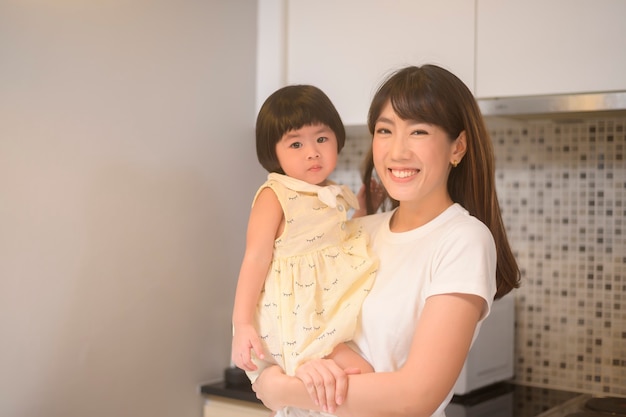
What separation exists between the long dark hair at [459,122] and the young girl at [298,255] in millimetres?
158

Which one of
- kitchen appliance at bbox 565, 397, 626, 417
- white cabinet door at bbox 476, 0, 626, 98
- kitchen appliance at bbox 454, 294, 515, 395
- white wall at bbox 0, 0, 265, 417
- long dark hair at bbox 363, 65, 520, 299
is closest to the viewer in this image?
long dark hair at bbox 363, 65, 520, 299

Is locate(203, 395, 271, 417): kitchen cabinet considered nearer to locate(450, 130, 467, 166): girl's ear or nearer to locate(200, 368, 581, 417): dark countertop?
locate(200, 368, 581, 417): dark countertop

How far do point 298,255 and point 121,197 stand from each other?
689 mm

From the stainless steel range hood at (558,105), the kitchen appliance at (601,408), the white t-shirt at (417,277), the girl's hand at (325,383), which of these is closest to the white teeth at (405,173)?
the white t-shirt at (417,277)

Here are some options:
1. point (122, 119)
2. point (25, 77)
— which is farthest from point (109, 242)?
point (25, 77)

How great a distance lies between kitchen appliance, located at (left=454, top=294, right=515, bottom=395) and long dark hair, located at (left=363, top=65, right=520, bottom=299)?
75cm

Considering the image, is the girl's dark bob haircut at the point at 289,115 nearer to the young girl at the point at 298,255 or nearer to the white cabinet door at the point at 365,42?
the young girl at the point at 298,255

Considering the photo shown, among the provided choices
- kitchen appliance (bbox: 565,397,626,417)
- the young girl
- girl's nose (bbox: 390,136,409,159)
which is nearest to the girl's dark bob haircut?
the young girl

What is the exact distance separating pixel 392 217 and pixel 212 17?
1078 millimetres

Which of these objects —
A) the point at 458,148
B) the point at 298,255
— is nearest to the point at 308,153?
the point at 298,255

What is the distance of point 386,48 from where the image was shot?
2.16m

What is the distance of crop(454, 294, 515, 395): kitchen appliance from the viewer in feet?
7.00

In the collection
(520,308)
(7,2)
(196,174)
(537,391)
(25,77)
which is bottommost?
(537,391)

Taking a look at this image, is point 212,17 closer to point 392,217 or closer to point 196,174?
point 196,174
